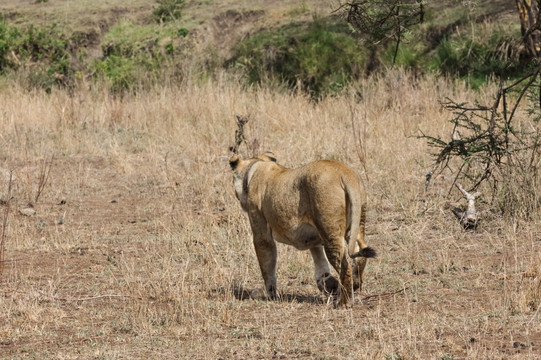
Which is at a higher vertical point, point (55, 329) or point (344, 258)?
point (344, 258)

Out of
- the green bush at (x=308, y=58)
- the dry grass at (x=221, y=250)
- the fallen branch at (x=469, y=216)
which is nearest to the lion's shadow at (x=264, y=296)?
the dry grass at (x=221, y=250)

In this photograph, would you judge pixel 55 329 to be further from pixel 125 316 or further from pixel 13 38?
pixel 13 38

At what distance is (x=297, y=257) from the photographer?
7742 mm

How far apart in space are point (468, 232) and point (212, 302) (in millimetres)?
3183

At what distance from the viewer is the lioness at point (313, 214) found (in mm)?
5969

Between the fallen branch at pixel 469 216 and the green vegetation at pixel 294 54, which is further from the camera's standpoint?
the green vegetation at pixel 294 54

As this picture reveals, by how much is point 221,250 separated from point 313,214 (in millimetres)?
2390

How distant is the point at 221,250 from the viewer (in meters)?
8.31

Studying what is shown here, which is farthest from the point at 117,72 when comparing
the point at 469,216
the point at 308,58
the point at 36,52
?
the point at 469,216

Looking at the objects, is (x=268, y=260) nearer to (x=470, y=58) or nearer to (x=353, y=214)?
(x=353, y=214)

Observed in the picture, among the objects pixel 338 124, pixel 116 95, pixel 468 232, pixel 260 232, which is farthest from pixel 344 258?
pixel 116 95

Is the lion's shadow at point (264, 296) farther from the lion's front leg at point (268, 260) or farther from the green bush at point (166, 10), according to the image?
the green bush at point (166, 10)

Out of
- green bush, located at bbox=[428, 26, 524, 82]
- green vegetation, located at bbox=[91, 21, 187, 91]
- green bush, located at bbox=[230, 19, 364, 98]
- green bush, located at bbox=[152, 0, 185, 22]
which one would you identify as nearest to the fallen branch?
green bush, located at bbox=[230, 19, 364, 98]

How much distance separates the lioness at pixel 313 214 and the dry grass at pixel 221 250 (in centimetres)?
24
